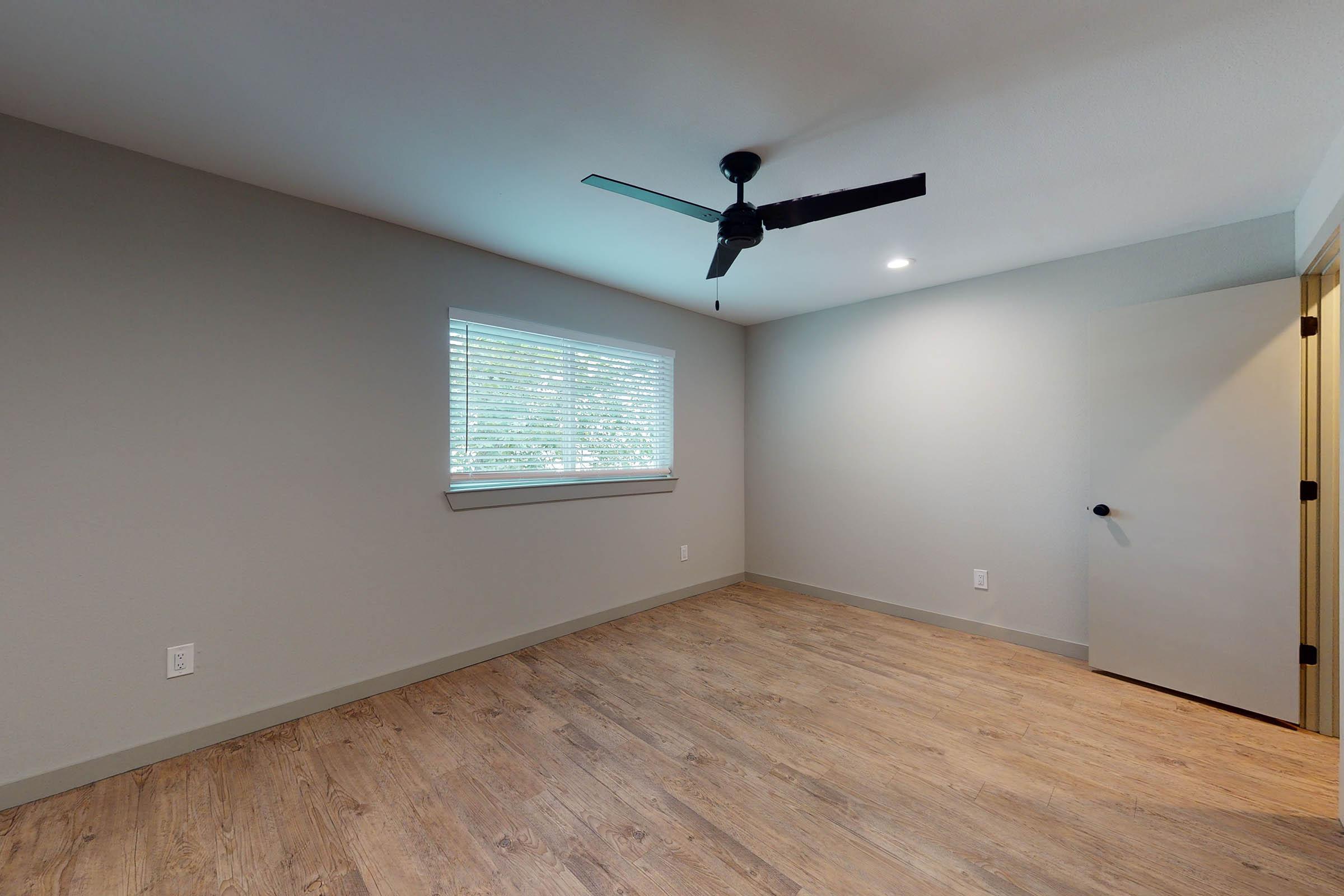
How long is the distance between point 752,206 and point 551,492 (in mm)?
2090

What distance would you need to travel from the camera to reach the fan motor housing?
1893 mm

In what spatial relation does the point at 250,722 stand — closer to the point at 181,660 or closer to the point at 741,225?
the point at 181,660

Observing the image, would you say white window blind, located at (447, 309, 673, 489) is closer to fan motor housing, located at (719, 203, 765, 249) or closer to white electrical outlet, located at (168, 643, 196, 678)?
white electrical outlet, located at (168, 643, 196, 678)

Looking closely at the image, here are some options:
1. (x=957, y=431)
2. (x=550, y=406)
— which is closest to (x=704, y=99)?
(x=550, y=406)

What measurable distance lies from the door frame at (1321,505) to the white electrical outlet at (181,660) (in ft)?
15.5

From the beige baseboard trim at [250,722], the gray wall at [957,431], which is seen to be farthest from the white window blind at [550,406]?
the gray wall at [957,431]

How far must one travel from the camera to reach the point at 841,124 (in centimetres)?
179

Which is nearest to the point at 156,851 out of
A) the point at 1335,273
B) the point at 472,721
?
the point at 472,721

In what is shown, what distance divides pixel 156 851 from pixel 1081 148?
389 cm

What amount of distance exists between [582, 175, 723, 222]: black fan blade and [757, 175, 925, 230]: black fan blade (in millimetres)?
201

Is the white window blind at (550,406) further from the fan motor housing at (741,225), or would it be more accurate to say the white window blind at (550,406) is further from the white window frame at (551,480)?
the fan motor housing at (741,225)

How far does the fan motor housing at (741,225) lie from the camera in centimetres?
189

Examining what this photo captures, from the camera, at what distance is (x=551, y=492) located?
3271mm

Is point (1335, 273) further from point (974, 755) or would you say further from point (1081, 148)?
point (974, 755)
